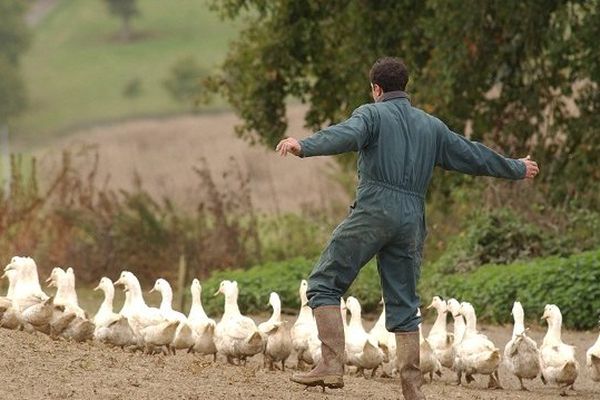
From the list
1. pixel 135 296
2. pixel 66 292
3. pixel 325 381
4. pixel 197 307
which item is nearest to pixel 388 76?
pixel 325 381

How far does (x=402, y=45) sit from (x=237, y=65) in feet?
9.08

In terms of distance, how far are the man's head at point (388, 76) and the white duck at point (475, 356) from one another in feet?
10.7

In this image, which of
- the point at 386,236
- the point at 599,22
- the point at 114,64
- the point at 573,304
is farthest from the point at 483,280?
the point at 114,64

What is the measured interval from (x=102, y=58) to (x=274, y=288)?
84.8 metres

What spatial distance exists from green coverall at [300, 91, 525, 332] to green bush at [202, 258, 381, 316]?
338 inches

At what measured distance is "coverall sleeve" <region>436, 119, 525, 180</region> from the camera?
11.3 meters

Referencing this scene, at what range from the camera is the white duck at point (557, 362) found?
44.2ft

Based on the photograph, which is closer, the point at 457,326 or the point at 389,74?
the point at 389,74

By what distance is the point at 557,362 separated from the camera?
13.5 metres

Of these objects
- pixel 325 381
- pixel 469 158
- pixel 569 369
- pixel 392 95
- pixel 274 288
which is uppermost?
pixel 392 95

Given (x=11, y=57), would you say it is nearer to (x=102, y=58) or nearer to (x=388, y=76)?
(x=102, y=58)

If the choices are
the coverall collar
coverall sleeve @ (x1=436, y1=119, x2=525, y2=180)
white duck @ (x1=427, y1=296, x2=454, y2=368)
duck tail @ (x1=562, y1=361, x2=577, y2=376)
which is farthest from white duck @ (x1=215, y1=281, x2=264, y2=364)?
the coverall collar

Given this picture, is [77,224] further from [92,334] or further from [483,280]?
[92,334]

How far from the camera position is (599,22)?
890 inches
